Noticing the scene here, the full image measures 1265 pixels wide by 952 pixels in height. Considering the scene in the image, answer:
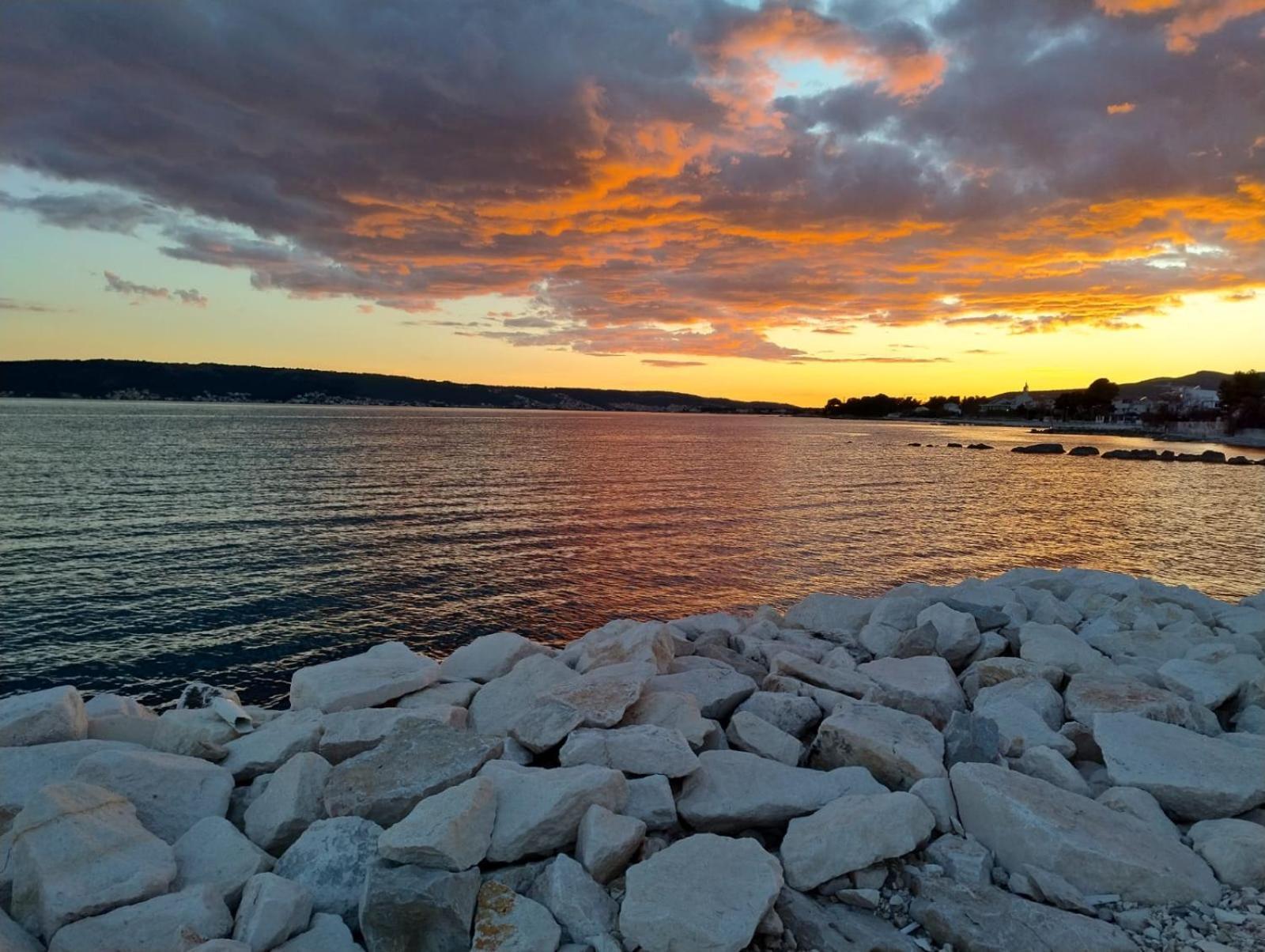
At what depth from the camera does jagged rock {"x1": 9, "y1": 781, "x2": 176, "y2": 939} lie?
16.6 ft

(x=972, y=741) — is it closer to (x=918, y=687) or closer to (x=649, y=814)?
(x=918, y=687)

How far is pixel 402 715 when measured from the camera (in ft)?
25.2

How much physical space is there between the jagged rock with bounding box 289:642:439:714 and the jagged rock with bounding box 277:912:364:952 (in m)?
3.83

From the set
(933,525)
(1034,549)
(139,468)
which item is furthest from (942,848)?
(139,468)

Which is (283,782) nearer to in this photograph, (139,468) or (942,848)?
(942,848)

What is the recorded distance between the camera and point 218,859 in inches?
229

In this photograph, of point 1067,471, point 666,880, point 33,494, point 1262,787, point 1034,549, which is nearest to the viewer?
point 666,880

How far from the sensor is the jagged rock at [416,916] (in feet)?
16.5

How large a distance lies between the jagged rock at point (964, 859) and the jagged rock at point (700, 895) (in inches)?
56.8

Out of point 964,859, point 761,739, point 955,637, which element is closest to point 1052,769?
point 964,859

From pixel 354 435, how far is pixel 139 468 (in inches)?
1861

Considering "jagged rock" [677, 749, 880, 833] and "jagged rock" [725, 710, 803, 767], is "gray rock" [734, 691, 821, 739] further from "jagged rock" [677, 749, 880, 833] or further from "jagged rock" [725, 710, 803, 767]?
"jagged rock" [677, 749, 880, 833]

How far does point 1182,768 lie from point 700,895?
4.93 m

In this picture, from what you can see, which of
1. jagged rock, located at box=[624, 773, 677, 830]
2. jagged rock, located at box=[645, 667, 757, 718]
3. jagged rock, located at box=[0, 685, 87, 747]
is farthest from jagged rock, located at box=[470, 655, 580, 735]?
jagged rock, located at box=[0, 685, 87, 747]
